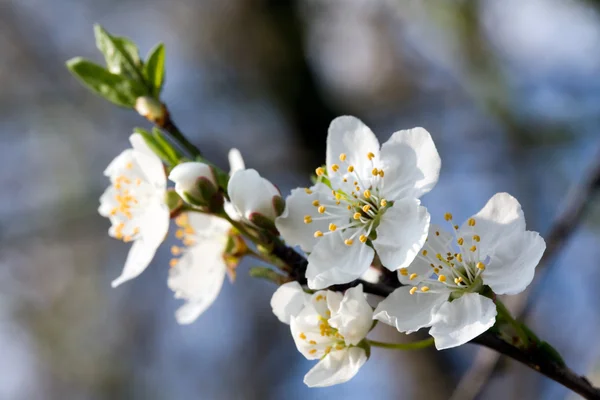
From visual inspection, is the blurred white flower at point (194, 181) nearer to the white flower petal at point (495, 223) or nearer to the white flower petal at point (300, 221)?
the white flower petal at point (300, 221)

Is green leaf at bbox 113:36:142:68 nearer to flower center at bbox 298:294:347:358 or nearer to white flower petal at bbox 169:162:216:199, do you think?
Answer: white flower petal at bbox 169:162:216:199

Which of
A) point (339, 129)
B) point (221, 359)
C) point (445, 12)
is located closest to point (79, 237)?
point (221, 359)

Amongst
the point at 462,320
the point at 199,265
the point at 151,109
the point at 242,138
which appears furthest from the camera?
the point at 242,138

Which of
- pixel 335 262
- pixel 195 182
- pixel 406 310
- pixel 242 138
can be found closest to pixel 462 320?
pixel 406 310

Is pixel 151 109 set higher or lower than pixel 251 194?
higher

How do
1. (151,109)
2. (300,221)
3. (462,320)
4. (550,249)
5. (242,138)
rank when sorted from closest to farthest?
(462,320)
(300,221)
(151,109)
(550,249)
(242,138)

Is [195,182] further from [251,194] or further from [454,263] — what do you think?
[454,263]

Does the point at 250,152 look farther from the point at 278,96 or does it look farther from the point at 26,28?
the point at 26,28

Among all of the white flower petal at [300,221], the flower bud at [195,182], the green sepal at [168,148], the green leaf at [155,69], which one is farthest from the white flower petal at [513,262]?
the green leaf at [155,69]
